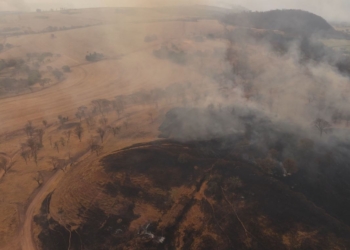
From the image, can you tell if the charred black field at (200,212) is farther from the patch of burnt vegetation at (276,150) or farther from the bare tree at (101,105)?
the bare tree at (101,105)

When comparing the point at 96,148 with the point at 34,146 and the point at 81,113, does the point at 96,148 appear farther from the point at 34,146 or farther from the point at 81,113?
the point at 81,113

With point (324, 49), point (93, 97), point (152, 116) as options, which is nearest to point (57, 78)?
point (93, 97)

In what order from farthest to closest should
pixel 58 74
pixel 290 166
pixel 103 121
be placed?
pixel 58 74
pixel 103 121
pixel 290 166

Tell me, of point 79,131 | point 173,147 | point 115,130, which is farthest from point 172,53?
point 173,147

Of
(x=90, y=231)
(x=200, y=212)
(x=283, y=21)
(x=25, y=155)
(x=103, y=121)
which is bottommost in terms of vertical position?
(x=103, y=121)

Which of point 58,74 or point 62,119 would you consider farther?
point 58,74
